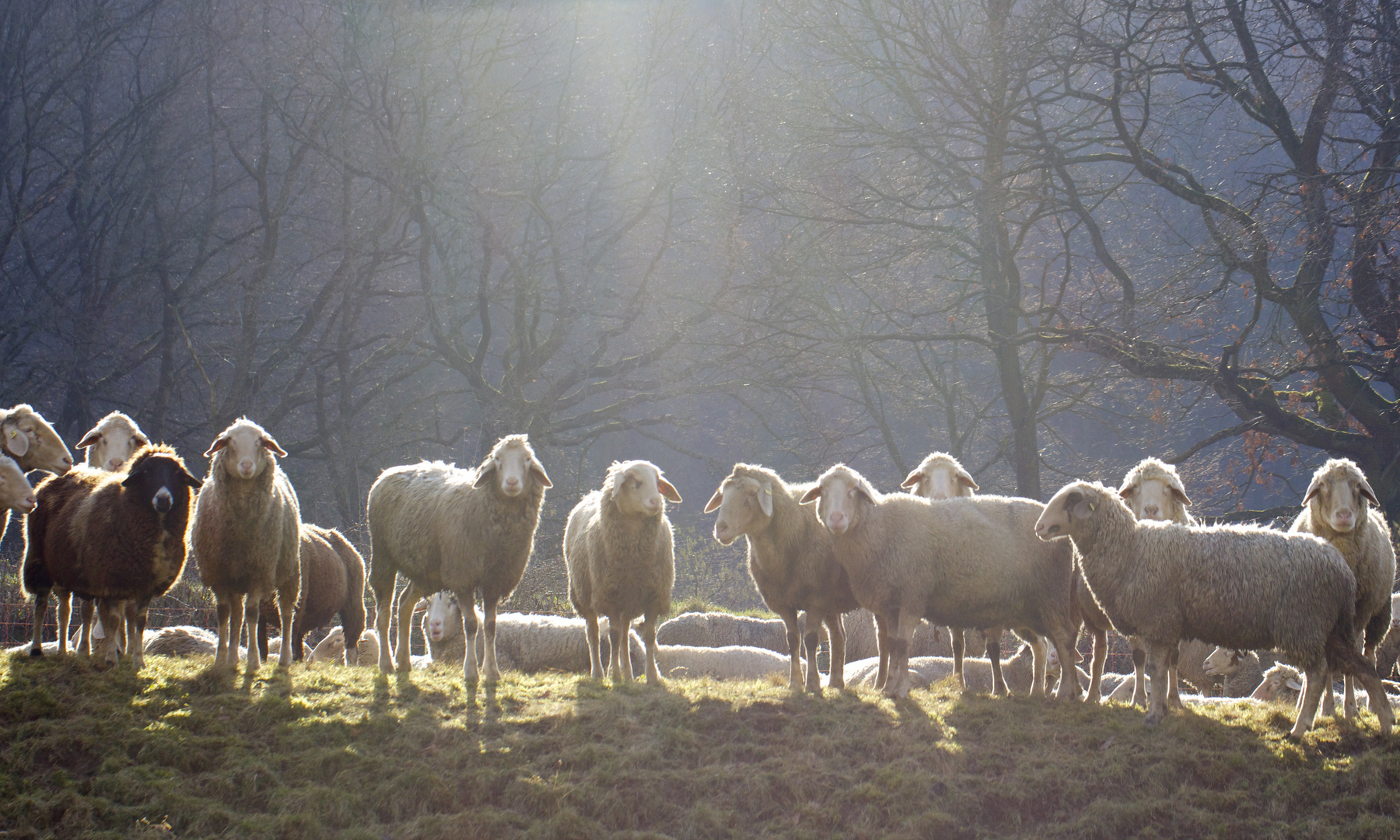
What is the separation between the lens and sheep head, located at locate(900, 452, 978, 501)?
947 cm

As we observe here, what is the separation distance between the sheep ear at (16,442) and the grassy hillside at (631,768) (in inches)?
101

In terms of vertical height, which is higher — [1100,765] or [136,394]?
[136,394]

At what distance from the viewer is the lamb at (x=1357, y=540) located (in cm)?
663

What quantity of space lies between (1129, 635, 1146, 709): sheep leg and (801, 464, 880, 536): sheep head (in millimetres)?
2237

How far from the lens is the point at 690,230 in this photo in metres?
23.0

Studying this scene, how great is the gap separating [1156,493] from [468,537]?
5459 millimetres

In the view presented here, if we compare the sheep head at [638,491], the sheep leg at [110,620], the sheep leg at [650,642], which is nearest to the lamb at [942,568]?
the sheep leg at [650,642]

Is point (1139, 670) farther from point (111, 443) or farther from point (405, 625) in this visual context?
point (111, 443)

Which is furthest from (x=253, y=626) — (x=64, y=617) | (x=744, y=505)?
(x=744, y=505)

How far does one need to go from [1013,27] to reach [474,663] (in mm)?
10404

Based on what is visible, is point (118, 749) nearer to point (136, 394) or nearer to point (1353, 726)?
point (1353, 726)

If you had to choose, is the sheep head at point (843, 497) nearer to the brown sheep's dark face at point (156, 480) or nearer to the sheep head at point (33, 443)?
the brown sheep's dark face at point (156, 480)

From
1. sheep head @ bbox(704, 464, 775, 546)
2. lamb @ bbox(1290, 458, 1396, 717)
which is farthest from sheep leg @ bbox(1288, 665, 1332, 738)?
sheep head @ bbox(704, 464, 775, 546)

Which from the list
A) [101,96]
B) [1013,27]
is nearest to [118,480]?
[1013,27]
